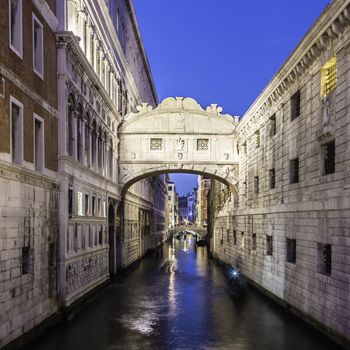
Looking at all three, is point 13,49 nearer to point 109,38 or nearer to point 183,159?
point 109,38

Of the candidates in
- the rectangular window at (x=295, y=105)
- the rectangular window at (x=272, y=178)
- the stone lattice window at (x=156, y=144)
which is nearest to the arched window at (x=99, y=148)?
the stone lattice window at (x=156, y=144)

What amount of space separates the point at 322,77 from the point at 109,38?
55.3ft

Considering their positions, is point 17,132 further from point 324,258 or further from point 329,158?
point 324,258

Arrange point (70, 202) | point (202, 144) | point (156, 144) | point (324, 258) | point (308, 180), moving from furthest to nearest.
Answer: point (202, 144), point (156, 144), point (70, 202), point (308, 180), point (324, 258)

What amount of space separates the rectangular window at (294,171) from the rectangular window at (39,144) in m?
9.84

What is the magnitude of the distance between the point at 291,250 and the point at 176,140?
1455 cm

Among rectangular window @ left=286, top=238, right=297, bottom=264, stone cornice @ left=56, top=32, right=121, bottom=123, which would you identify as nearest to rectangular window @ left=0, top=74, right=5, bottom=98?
stone cornice @ left=56, top=32, right=121, bottom=123

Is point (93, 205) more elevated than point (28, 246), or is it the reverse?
point (93, 205)

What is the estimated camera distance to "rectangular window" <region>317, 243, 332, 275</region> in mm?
16606

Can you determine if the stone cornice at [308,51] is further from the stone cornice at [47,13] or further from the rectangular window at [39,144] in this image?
the rectangular window at [39,144]

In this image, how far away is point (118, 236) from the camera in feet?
115

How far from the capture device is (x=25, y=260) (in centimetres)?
1544

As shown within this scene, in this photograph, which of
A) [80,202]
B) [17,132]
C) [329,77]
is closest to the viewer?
[17,132]

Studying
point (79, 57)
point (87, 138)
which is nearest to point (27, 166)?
point (79, 57)
